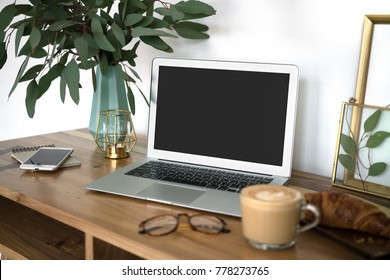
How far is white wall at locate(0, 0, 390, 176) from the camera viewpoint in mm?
977

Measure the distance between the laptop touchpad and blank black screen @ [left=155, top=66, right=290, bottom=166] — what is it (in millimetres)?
153

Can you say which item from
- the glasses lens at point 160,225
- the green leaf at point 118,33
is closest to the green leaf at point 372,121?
the glasses lens at point 160,225

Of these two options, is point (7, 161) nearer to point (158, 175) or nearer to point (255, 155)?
point (158, 175)

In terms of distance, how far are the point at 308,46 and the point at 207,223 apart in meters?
0.50

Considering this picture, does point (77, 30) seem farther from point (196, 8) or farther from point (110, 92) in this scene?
point (196, 8)

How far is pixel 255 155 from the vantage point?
3.18ft

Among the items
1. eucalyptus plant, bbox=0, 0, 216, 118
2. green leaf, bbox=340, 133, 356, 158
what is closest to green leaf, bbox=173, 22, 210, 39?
eucalyptus plant, bbox=0, 0, 216, 118

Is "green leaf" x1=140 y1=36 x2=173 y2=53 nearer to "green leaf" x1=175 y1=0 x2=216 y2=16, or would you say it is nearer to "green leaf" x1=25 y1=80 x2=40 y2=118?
"green leaf" x1=175 y1=0 x2=216 y2=16

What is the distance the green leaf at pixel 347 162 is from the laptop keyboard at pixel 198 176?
152mm

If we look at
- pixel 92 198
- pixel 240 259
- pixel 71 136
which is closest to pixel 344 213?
pixel 240 259

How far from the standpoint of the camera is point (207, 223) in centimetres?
76

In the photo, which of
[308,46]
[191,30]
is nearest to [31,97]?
[191,30]

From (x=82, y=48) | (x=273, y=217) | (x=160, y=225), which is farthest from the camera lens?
(x=82, y=48)

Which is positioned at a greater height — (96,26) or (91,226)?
(96,26)
